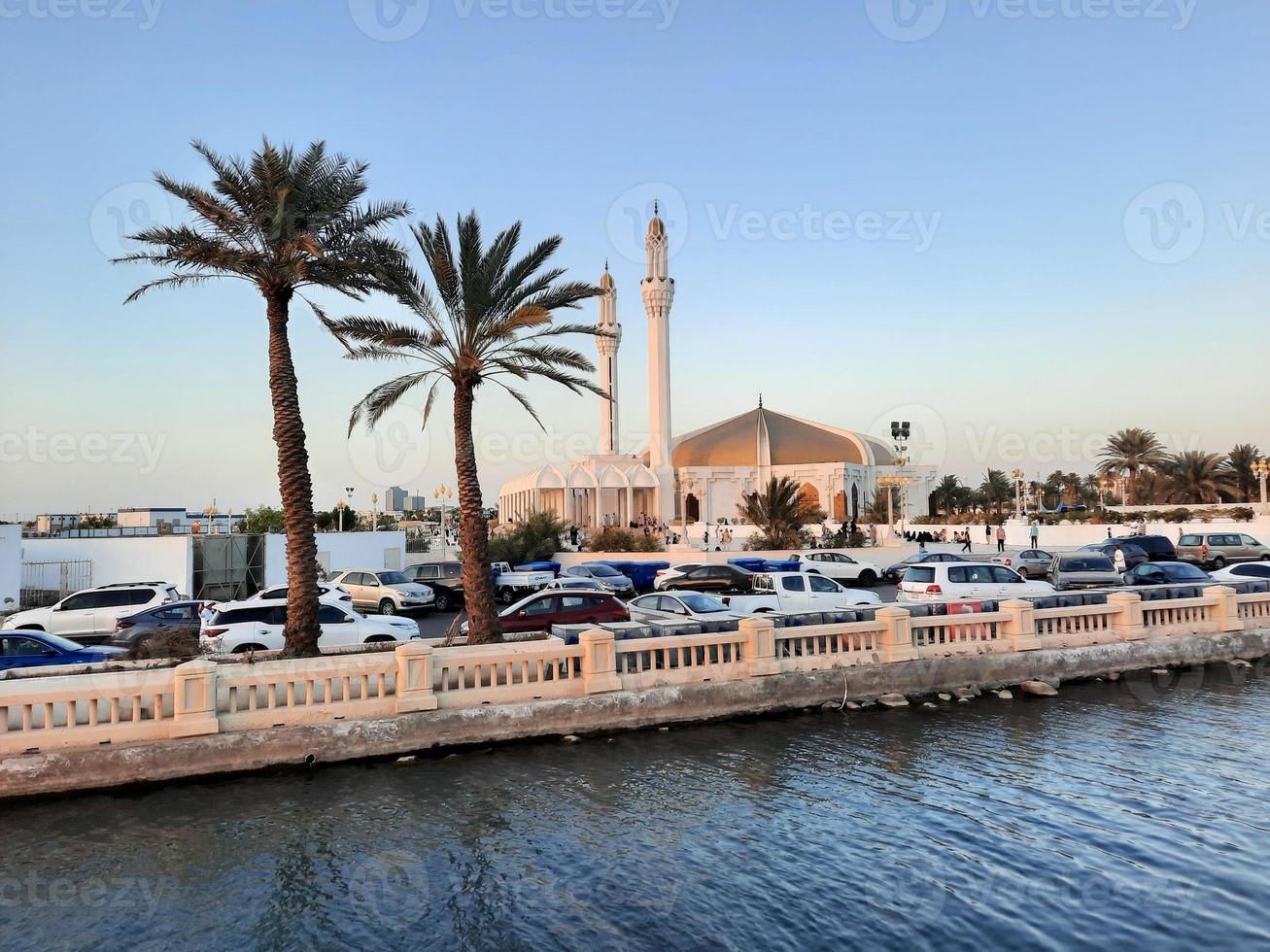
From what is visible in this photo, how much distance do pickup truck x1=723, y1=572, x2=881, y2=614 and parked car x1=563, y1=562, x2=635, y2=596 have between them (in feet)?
31.7

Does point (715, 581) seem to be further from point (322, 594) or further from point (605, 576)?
point (322, 594)

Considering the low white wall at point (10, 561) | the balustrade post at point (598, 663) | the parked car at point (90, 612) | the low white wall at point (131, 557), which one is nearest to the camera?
the balustrade post at point (598, 663)

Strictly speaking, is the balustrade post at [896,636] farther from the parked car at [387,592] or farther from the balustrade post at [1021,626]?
the parked car at [387,592]

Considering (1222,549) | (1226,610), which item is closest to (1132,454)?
(1222,549)

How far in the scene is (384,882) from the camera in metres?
8.34

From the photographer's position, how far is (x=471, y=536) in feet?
55.8

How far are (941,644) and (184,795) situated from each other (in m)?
12.6

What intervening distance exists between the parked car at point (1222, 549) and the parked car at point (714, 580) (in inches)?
792

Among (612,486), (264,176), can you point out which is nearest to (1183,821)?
(264,176)

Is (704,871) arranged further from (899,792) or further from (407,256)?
(407,256)

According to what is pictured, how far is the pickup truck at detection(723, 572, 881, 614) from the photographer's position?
65.3ft

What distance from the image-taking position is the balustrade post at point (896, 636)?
15.6m

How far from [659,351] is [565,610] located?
54717 millimetres

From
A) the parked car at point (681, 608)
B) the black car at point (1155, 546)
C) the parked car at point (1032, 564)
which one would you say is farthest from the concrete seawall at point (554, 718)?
the black car at point (1155, 546)
